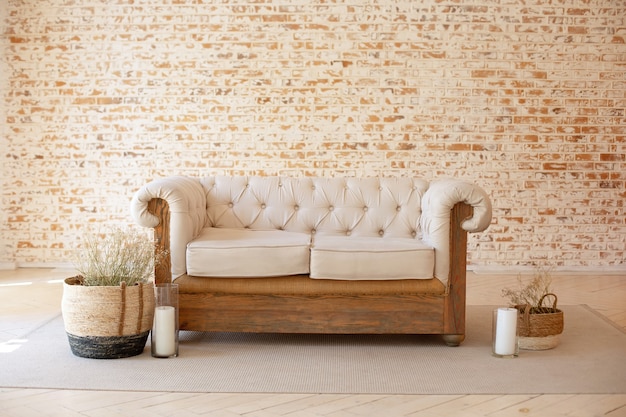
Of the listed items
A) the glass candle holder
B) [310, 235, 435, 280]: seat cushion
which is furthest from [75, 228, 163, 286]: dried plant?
the glass candle holder

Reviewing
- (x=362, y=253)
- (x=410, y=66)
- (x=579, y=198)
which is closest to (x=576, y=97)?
(x=579, y=198)

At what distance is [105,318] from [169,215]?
61 centimetres

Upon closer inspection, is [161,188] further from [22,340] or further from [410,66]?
[410,66]

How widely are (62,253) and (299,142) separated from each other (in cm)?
207

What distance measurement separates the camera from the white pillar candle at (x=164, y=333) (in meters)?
3.44

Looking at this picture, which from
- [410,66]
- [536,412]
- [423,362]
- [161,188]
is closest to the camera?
[536,412]

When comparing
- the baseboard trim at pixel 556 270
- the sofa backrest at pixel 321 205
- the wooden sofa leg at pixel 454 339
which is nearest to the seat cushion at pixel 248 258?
the sofa backrest at pixel 321 205

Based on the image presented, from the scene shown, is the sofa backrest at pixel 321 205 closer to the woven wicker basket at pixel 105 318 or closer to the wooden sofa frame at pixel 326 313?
the wooden sofa frame at pixel 326 313

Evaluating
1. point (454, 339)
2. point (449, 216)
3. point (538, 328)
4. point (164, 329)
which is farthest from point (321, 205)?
point (538, 328)

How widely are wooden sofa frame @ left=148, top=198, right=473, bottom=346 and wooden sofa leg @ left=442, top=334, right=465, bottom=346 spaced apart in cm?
4

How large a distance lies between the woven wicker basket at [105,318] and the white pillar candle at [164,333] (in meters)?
0.08

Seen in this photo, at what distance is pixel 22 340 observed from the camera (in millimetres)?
3760

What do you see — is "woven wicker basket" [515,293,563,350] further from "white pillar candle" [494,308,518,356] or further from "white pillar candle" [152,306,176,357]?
"white pillar candle" [152,306,176,357]

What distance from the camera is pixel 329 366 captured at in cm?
334
